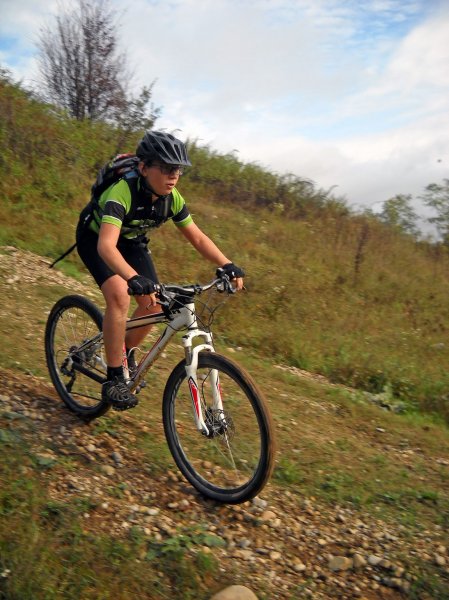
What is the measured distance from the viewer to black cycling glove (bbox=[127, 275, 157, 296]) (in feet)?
11.7

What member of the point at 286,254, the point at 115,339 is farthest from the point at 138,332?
the point at 286,254

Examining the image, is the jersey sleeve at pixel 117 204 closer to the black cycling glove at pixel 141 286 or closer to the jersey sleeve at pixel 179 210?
the jersey sleeve at pixel 179 210

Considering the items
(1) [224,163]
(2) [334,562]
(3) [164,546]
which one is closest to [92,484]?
(3) [164,546]

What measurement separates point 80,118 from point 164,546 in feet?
48.7

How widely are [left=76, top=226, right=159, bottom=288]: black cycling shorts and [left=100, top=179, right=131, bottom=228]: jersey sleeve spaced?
417 millimetres

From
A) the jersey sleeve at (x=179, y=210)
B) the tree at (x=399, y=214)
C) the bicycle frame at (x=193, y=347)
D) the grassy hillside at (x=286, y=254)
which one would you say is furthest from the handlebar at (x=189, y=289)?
the tree at (x=399, y=214)

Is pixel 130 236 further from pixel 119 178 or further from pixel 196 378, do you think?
pixel 196 378

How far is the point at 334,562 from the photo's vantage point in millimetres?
3711

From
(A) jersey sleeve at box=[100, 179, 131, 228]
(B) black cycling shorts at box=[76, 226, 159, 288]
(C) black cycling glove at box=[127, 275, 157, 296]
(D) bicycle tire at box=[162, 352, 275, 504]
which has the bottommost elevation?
(D) bicycle tire at box=[162, 352, 275, 504]

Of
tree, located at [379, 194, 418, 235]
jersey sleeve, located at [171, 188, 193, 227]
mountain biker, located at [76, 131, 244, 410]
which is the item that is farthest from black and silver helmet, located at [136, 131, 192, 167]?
tree, located at [379, 194, 418, 235]

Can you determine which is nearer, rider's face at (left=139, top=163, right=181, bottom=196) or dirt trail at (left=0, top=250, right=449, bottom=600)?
dirt trail at (left=0, top=250, right=449, bottom=600)

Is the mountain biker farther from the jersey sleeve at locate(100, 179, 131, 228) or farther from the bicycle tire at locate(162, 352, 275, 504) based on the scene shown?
the bicycle tire at locate(162, 352, 275, 504)

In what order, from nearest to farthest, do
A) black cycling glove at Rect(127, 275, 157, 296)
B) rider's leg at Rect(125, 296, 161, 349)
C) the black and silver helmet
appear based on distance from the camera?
black cycling glove at Rect(127, 275, 157, 296), the black and silver helmet, rider's leg at Rect(125, 296, 161, 349)

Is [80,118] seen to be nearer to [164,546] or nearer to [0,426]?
[0,426]
